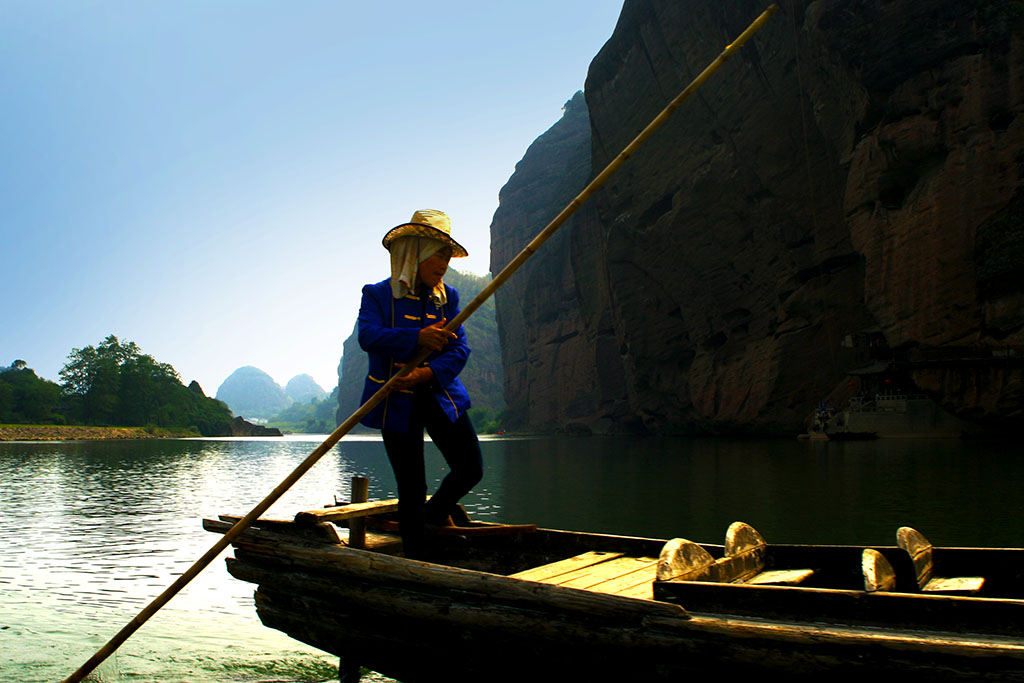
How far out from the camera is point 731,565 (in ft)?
11.6

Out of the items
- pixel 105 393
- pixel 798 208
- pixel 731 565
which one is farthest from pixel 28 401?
pixel 731 565

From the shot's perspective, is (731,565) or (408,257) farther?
(408,257)

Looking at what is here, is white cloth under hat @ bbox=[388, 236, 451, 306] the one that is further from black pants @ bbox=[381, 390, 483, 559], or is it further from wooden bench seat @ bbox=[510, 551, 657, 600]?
wooden bench seat @ bbox=[510, 551, 657, 600]

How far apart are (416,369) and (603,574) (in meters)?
1.55

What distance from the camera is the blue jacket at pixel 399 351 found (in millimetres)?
4152

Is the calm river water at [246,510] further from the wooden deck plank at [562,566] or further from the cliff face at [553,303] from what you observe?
the cliff face at [553,303]

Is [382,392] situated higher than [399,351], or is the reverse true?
[399,351]

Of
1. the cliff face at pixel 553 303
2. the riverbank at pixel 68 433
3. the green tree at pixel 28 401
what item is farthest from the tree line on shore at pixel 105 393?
the cliff face at pixel 553 303

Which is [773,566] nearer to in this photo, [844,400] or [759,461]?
[759,461]

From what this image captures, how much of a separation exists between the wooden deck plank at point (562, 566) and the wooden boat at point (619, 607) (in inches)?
0.7

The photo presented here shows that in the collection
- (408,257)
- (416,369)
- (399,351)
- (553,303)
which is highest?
(553,303)

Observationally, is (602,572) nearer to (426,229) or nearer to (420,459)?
(420,459)

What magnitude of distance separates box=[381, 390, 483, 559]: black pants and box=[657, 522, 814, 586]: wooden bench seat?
4.57 ft

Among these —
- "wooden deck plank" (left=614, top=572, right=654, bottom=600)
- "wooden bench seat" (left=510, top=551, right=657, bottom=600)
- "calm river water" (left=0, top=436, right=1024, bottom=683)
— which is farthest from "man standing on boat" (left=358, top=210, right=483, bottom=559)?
"calm river water" (left=0, top=436, right=1024, bottom=683)
